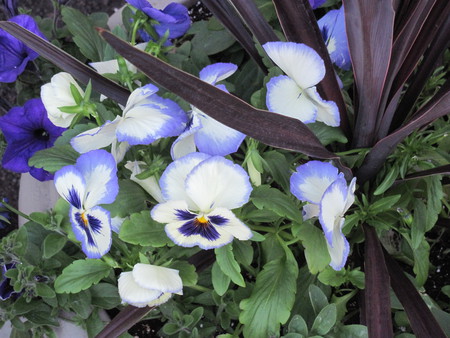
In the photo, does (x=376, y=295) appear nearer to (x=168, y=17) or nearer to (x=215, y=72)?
(x=215, y=72)

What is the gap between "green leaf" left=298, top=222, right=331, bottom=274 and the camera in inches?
23.6

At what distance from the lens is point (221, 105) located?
1.67ft

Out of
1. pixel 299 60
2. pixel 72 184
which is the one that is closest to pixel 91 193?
pixel 72 184

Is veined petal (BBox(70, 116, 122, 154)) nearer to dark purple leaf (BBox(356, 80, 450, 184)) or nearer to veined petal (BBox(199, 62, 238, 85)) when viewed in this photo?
veined petal (BBox(199, 62, 238, 85))

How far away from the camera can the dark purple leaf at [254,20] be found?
0.70 meters

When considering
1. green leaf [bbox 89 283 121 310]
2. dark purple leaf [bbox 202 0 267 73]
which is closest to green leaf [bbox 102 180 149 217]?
green leaf [bbox 89 283 121 310]

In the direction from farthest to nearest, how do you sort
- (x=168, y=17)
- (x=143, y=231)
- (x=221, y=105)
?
(x=168, y=17) < (x=143, y=231) < (x=221, y=105)

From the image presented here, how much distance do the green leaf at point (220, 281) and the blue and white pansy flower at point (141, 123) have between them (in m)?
0.15

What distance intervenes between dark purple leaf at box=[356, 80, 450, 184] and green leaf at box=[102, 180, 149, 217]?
25cm

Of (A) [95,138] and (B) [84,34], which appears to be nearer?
(A) [95,138]

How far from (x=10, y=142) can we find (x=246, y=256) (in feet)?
1.35

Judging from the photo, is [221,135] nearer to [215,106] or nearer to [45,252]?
[215,106]

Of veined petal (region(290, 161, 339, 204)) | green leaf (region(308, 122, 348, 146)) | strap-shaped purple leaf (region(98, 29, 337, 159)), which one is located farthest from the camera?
green leaf (region(308, 122, 348, 146))

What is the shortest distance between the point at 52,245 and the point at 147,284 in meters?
0.17
